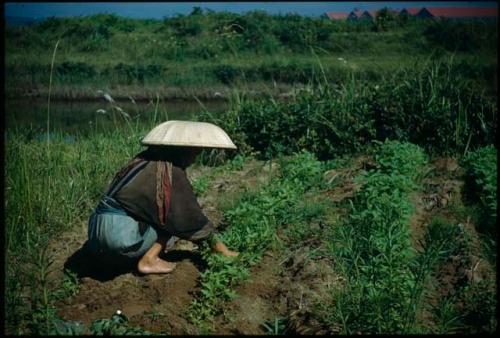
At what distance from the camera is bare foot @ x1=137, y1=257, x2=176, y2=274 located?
356 cm

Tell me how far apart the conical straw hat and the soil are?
3.24 ft

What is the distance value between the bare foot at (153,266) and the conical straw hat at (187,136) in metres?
0.88

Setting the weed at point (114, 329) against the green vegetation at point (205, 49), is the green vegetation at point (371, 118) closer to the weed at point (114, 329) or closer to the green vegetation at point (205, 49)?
the weed at point (114, 329)

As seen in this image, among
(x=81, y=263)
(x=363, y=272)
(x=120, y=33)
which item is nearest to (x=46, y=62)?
(x=120, y=33)

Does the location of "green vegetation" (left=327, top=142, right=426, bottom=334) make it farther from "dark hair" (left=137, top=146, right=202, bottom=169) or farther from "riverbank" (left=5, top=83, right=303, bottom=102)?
"riverbank" (left=5, top=83, right=303, bottom=102)

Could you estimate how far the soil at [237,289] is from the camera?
117 inches

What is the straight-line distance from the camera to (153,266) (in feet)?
11.7

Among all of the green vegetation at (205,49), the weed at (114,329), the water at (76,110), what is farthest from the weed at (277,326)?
the green vegetation at (205,49)

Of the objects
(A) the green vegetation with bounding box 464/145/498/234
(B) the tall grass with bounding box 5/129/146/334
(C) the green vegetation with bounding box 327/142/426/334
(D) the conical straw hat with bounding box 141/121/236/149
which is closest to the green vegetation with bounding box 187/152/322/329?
(C) the green vegetation with bounding box 327/142/426/334

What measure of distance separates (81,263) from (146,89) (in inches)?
686

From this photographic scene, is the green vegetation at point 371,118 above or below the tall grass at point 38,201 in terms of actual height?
above

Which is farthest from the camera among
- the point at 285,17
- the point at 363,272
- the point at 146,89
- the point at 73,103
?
the point at 285,17

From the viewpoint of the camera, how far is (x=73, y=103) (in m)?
19.1

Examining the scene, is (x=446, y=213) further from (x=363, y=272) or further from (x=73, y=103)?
(x=73, y=103)
